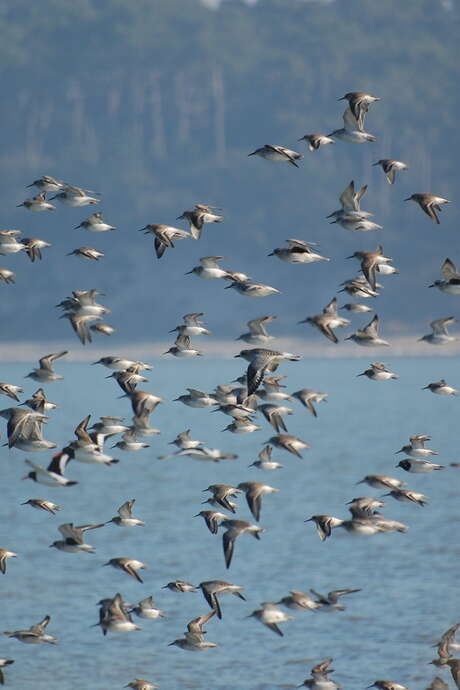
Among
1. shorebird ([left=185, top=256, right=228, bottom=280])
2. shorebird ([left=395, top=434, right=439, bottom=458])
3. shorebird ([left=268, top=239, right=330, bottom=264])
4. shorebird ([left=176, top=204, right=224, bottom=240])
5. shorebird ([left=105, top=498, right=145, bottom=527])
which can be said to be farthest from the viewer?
shorebird ([left=185, top=256, right=228, bottom=280])

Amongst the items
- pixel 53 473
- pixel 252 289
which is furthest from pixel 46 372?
pixel 53 473

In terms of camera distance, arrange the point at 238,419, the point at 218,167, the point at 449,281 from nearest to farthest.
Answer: the point at 449,281 < the point at 238,419 < the point at 218,167

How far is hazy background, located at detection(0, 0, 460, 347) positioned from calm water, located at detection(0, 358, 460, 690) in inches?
2910

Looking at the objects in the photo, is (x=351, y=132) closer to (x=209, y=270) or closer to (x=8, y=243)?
(x=209, y=270)

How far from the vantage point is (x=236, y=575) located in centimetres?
4134

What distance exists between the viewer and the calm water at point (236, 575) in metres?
31.6

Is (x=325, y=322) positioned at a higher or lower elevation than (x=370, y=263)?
lower

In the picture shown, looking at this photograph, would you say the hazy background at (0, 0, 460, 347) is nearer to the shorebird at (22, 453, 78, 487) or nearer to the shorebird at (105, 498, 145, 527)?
the shorebird at (105, 498, 145, 527)

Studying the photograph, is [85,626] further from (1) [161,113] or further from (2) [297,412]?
(1) [161,113]

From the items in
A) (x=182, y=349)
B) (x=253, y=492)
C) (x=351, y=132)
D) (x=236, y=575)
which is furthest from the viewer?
(x=236, y=575)

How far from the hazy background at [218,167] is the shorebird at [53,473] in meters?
128

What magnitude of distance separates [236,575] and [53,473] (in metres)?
21.0

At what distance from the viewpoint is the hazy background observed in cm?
15750

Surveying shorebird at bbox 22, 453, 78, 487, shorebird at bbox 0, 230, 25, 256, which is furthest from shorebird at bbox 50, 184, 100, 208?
shorebird at bbox 22, 453, 78, 487
